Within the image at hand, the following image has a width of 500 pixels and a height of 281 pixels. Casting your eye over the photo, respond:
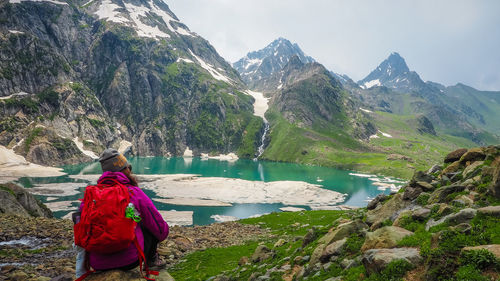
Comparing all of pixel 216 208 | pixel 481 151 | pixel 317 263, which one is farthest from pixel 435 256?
pixel 216 208

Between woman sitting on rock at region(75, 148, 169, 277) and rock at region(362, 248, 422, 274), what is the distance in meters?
7.56

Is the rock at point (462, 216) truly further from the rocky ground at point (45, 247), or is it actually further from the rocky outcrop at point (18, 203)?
the rocky outcrop at point (18, 203)

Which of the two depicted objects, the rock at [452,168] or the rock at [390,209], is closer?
the rock at [390,209]

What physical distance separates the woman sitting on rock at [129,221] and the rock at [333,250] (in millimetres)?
9533

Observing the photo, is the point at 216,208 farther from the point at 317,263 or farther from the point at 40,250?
the point at 317,263

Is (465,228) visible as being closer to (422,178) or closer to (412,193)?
(412,193)

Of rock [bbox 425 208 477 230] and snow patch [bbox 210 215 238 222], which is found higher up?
rock [bbox 425 208 477 230]

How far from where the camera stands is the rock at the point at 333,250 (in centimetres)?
1331

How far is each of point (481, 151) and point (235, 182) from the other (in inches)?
4698

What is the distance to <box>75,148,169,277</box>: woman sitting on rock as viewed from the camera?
5.68 meters

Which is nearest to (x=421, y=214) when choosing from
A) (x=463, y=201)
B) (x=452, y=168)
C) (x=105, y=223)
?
(x=463, y=201)

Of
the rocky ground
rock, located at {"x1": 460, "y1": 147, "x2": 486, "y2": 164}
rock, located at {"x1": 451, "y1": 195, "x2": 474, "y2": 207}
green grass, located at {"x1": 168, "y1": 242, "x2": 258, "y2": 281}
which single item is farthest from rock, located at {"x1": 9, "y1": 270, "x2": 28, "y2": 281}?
rock, located at {"x1": 460, "y1": 147, "x2": 486, "y2": 164}

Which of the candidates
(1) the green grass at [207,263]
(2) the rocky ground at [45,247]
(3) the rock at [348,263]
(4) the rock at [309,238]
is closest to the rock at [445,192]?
(3) the rock at [348,263]

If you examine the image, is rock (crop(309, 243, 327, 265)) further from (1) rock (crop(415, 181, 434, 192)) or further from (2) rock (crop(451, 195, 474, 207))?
(1) rock (crop(415, 181, 434, 192))
